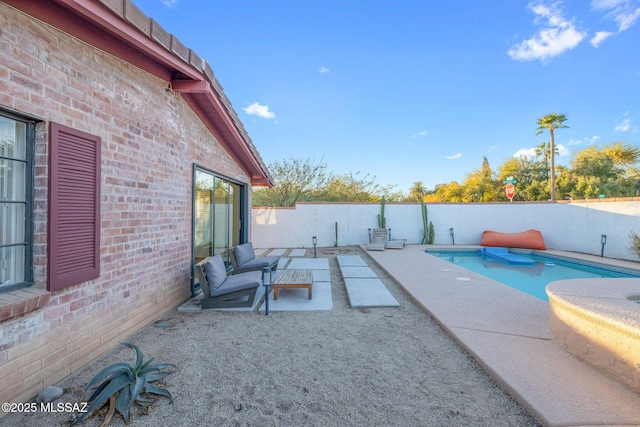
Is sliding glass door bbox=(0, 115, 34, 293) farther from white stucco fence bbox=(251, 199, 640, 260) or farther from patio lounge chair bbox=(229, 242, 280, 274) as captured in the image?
white stucco fence bbox=(251, 199, 640, 260)

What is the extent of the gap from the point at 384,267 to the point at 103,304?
630 centimetres

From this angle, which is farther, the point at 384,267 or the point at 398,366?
the point at 384,267

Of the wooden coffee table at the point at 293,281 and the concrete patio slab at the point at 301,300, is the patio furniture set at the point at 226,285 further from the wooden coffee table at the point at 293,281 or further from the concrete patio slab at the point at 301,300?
the concrete patio slab at the point at 301,300

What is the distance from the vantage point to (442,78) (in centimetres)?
1316

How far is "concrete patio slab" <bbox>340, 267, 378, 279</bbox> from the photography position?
6.87 meters

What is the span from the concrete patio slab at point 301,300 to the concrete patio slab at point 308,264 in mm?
1932

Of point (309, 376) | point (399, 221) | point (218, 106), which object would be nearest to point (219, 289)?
point (309, 376)

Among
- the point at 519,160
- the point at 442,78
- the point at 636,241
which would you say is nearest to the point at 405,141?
the point at 442,78

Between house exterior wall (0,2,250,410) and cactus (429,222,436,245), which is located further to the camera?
cactus (429,222,436,245)

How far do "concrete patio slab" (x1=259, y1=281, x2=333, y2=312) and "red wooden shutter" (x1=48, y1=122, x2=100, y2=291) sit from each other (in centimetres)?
256

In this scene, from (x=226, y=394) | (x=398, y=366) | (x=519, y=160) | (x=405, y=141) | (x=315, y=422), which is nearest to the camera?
(x=315, y=422)

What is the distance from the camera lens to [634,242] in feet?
27.9

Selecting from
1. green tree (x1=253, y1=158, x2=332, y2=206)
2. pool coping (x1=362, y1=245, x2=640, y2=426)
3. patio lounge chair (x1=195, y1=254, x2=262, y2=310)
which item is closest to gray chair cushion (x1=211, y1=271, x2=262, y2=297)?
patio lounge chair (x1=195, y1=254, x2=262, y2=310)

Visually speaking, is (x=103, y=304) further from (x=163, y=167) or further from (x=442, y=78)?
(x=442, y=78)
